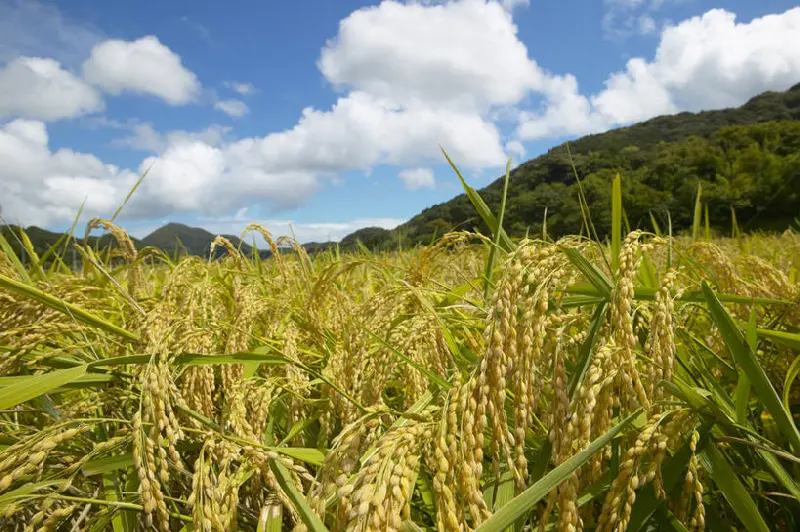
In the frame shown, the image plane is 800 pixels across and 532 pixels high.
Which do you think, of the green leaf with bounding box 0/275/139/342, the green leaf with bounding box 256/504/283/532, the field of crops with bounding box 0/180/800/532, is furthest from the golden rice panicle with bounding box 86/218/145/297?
the green leaf with bounding box 256/504/283/532

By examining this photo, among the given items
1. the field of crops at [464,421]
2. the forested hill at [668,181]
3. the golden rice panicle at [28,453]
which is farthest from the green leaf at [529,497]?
the forested hill at [668,181]

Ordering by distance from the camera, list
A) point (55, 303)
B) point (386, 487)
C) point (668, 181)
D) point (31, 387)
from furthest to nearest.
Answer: point (668, 181), point (55, 303), point (31, 387), point (386, 487)

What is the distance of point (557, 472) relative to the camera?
70 cm

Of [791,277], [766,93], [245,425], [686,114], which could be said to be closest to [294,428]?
[245,425]

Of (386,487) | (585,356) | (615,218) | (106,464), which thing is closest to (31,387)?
(106,464)

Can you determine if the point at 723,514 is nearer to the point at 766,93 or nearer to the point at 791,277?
the point at 791,277

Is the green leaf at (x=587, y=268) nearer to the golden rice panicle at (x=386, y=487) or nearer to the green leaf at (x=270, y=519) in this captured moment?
the golden rice panicle at (x=386, y=487)

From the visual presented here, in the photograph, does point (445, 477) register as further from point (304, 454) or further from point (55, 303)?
point (55, 303)

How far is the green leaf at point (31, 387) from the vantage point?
951 mm

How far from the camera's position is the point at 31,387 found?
1.00 meters

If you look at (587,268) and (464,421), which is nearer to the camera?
(464,421)

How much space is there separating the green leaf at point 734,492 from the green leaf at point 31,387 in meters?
1.38

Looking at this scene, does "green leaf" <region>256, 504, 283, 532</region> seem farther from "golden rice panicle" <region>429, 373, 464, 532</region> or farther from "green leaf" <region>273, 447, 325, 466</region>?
"golden rice panicle" <region>429, 373, 464, 532</region>

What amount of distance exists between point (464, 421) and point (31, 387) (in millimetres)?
944
